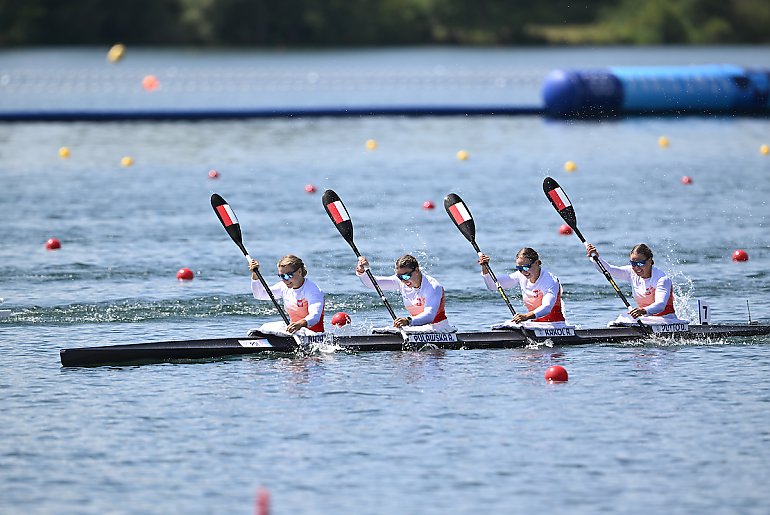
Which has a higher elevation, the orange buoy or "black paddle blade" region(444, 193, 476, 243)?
"black paddle blade" region(444, 193, 476, 243)

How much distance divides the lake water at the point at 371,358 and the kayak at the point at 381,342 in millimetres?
163

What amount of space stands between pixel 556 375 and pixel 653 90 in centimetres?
3648

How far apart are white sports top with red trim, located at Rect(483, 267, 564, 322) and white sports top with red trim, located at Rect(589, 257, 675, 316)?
857 millimetres

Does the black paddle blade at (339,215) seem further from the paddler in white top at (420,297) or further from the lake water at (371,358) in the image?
the paddler in white top at (420,297)

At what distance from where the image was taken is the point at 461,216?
22.6 metres

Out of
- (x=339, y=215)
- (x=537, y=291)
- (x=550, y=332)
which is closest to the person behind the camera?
(x=550, y=332)

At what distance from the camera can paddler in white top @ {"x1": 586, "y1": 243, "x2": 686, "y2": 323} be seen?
2062 cm

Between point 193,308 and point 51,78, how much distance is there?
62.2 metres

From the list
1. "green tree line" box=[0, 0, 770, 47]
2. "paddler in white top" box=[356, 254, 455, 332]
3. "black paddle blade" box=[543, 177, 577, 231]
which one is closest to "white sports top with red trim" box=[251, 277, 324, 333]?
"paddler in white top" box=[356, 254, 455, 332]

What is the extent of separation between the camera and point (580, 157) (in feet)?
151

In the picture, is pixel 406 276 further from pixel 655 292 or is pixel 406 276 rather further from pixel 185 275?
pixel 185 275

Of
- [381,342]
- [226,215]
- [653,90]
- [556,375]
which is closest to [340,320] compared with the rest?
[381,342]

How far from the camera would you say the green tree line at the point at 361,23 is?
111250 millimetres

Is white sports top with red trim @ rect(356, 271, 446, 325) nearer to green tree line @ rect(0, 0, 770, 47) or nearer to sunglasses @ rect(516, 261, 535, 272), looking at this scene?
sunglasses @ rect(516, 261, 535, 272)
